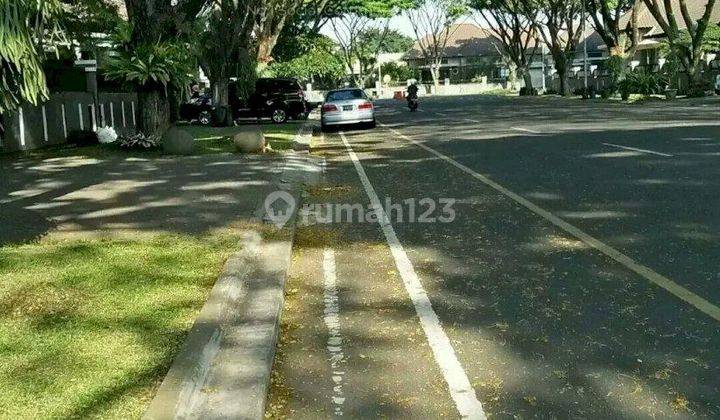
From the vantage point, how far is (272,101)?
3722cm

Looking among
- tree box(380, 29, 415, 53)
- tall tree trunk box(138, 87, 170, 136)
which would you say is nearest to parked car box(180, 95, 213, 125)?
tall tree trunk box(138, 87, 170, 136)

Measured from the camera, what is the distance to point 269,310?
20.5 feet

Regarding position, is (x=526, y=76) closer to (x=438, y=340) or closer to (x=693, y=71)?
(x=693, y=71)

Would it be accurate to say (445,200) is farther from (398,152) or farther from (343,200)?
(398,152)

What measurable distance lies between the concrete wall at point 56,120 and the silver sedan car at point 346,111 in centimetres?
680

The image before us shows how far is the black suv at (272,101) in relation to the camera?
37.2 meters

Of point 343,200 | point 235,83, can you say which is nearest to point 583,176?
point 343,200

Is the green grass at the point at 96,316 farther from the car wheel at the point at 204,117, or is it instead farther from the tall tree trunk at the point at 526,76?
the tall tree trunk at the point at 526,76

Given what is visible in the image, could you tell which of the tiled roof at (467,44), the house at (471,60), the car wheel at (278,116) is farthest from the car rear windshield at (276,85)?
the tiled roof at (467,44)

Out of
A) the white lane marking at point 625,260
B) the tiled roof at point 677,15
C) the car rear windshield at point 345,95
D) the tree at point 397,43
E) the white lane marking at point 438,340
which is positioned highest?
the tree at point 397,43

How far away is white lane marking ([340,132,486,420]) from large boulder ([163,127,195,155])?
11.0 metres

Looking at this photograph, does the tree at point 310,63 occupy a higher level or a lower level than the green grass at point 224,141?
higher

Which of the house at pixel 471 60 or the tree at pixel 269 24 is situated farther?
the house at pixel 471 60

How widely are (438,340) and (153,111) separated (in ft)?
52.4
